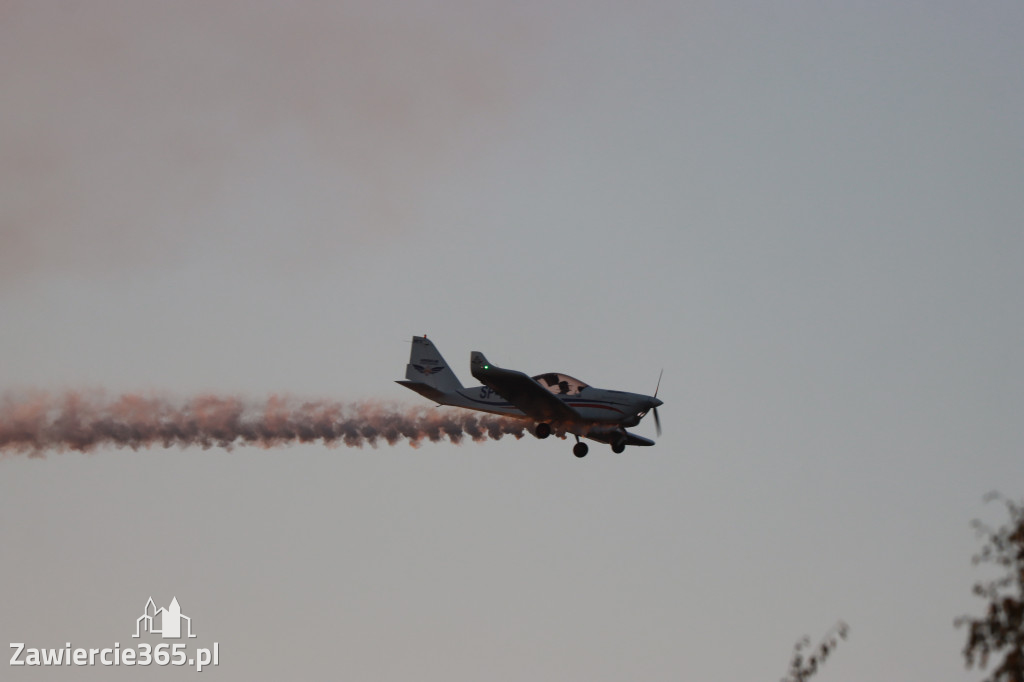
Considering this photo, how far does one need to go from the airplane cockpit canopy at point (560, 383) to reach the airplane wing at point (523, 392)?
0.30 meters

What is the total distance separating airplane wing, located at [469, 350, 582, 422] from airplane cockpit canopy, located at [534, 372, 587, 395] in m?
0.30

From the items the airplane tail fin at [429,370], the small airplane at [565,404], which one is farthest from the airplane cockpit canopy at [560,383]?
the airplane tail fin at [429,370]

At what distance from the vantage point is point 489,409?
4244 cm

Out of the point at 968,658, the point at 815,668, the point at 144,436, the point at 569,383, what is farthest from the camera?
the point at 144,436

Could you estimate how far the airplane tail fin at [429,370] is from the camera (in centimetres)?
4400

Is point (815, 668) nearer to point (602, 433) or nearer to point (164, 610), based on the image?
point (602, 433)

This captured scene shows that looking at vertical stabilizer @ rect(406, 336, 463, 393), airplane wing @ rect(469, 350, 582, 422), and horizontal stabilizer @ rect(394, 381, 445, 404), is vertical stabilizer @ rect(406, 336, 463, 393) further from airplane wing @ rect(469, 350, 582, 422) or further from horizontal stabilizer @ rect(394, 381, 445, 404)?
airplane wing @ rect(469, 350, 582, 422)

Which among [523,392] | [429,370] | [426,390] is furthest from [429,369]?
[523,392]

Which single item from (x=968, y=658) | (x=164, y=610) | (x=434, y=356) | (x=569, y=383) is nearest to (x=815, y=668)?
(x=968, y=658)

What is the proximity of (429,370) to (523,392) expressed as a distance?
226 inches

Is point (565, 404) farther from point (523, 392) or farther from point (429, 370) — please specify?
point (429, 370)

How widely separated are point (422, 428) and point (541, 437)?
640cm

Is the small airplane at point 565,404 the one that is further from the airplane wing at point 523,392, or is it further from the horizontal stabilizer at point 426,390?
the horizontal stabilizer at point 426,390

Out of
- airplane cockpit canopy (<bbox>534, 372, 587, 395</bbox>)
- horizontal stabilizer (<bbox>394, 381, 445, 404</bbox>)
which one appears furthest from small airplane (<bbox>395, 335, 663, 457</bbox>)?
horizontal stabilizer (<bbox>394, 381, 445, 404</bbox>)
